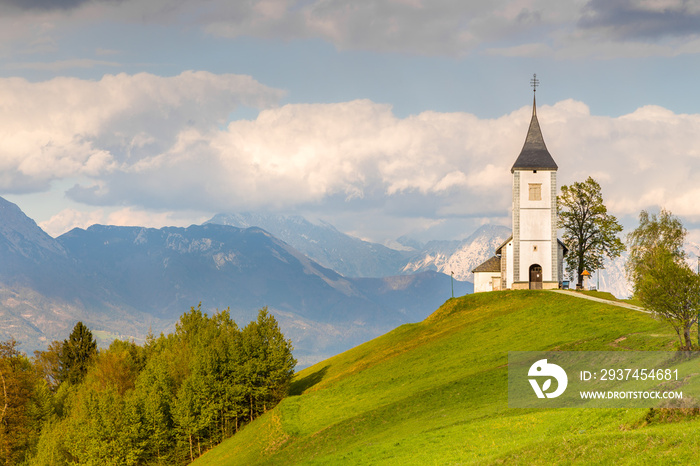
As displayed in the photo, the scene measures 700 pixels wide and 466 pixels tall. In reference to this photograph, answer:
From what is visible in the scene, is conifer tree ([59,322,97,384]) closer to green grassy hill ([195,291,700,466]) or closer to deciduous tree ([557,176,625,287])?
green grassy hill ([195,291,700,466])

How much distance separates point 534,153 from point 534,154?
26cm

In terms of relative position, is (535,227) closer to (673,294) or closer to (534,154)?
(534,154)

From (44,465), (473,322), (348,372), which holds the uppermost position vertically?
(473,322)

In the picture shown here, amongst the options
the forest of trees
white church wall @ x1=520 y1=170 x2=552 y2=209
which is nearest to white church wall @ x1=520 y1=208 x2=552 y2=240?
white church wall @ x1=520 y1=170 x2=552 y2=209

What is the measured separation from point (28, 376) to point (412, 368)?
59.2 meters

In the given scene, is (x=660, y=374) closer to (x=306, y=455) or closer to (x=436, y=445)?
(x=436, y=445)

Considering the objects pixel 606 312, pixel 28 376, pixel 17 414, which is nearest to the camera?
pixel 606 312

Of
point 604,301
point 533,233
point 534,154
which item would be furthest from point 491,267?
point 604,301

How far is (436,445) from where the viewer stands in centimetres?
4109

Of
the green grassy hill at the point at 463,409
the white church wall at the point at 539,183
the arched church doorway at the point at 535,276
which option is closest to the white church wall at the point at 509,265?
the arched church doorway at the point at 535,276

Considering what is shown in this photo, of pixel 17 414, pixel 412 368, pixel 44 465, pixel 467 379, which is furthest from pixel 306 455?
pixel 17 414

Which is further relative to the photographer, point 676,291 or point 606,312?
point 606,312

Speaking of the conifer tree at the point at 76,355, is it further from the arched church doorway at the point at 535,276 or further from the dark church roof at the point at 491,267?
the arched church doorway at the point at 535,276

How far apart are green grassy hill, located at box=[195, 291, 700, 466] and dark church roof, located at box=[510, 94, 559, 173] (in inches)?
812
